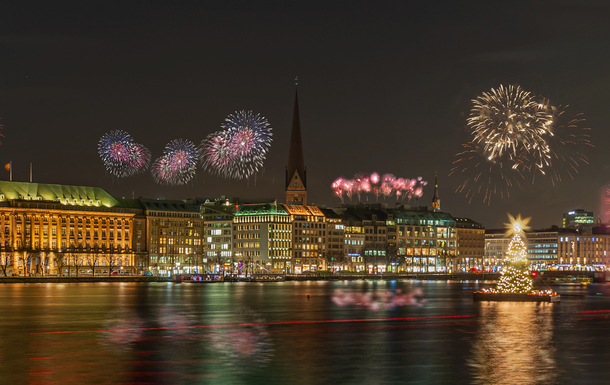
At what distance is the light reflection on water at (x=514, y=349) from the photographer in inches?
1025

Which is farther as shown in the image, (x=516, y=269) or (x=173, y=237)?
(x=173, y=237)

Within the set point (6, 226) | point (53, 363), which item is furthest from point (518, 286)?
point (6, 226)

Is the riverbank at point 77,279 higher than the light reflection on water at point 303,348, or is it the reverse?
the light reflection on water at point 303,348

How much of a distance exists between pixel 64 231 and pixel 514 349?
154281 mm

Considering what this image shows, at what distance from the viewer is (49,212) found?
172 meters

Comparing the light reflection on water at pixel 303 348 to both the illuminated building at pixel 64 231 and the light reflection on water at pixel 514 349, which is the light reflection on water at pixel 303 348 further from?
the illuminated building at pixel 64 231

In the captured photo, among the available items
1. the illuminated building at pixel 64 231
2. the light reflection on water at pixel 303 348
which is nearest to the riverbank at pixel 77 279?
the illuminated building at pixel 64 231

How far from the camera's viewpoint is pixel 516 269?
66.8 m

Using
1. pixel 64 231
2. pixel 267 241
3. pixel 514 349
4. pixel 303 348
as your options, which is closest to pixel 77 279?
pixel 64 231

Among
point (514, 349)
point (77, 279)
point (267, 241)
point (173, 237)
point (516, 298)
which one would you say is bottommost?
point (77, 279)

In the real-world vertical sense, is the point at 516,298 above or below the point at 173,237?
below

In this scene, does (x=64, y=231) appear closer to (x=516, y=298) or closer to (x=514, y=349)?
(x=516, y=298)

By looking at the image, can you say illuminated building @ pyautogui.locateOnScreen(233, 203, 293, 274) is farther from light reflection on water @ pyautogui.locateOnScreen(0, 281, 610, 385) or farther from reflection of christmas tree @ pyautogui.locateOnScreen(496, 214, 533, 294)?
light reflection on water @ pyautogui.locateOnScreen(0, 281, 610, 385)

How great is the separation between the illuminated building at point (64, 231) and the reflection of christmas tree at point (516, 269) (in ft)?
377
